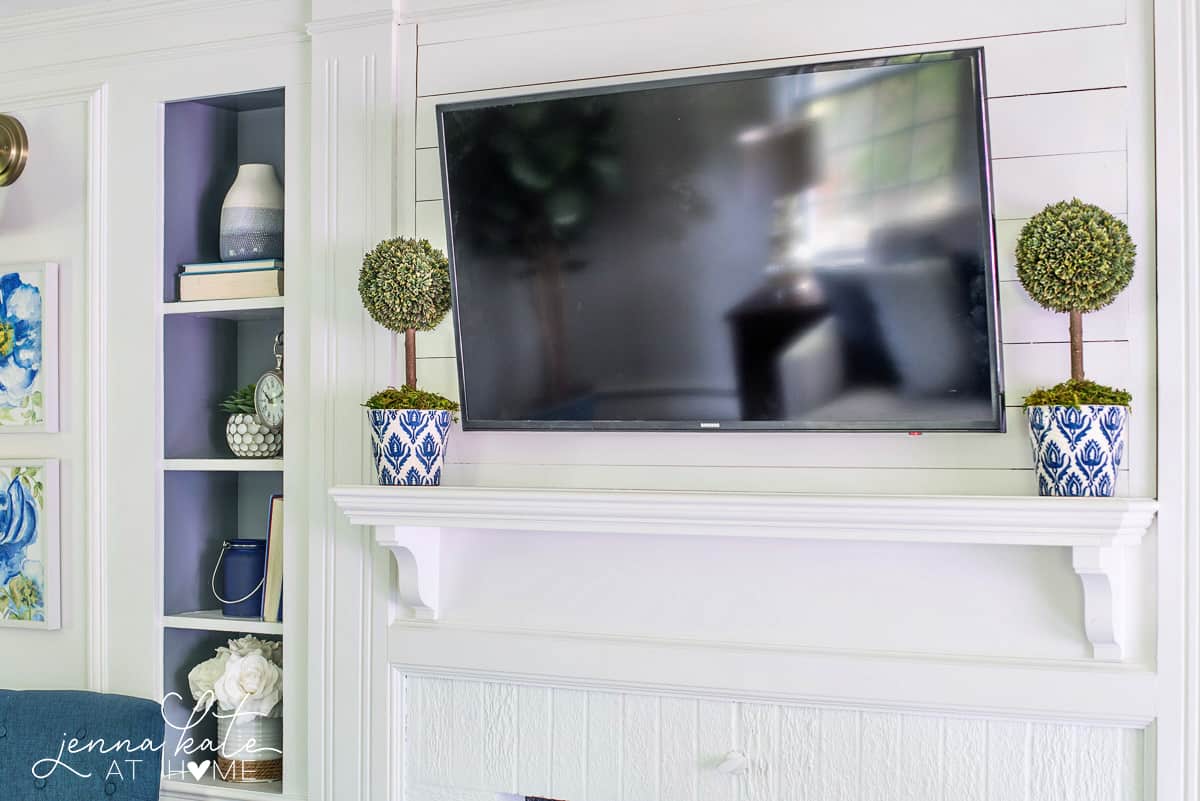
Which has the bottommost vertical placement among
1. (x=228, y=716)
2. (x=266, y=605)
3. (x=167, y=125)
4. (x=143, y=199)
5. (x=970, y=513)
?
(x=228, y=716)

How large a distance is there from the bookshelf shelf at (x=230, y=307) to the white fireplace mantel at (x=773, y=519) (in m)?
0.52

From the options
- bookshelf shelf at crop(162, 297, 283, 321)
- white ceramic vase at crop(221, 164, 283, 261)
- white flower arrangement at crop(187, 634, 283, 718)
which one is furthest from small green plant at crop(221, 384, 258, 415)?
white flower arrangement at crop(187, 634, 283, 718)

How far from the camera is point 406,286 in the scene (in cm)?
219

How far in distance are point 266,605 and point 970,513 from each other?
1.53m

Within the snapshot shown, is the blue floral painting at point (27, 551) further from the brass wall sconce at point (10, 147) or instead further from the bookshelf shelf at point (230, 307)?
the brass wall sconce at point (10, 147)

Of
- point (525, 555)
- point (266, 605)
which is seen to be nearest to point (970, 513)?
point (525, 555)

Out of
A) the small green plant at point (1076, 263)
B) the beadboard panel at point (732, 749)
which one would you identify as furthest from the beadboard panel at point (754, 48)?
the beadboard panel at point (732, 749)

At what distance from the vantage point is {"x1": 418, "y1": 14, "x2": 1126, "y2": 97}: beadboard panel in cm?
197

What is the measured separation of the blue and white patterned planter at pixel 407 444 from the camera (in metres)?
2.20

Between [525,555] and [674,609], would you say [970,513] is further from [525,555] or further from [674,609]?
[525,555]

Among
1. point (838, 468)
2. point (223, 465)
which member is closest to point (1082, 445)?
point (838, 468)

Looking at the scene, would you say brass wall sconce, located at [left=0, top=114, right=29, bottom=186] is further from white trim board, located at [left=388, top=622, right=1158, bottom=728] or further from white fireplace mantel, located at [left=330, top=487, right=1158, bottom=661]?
white trim board, located at [left=388, top=622, right=1158, bottom=728]

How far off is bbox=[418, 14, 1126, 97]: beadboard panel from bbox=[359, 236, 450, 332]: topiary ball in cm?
38

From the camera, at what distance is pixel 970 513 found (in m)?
1.86
